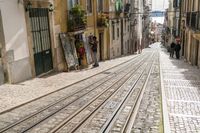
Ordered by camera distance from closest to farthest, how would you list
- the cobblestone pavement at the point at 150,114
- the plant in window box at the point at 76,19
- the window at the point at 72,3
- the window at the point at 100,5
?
1. the cobblestone pavement at the point at 150,114
2. the plant in window box at the point at 76,19
3. the window at the point at 72,3
4. the window at the point at 100,5

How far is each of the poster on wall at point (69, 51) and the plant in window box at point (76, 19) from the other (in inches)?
33.0

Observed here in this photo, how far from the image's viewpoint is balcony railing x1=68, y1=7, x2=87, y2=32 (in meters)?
16.7

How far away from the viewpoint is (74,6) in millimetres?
17219

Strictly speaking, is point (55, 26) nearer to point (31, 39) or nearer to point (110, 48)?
point (31, 39)

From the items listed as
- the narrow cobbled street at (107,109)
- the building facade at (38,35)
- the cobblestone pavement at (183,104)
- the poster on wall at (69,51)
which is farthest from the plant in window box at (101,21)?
the narrow cobbled street at (107,109)

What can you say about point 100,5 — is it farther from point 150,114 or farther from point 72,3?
point 150,114

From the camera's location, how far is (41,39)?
14.0m

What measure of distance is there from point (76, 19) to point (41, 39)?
3825 mm

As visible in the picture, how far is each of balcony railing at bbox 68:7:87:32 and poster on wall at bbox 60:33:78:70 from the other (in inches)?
31.8

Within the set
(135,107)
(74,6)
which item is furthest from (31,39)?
(135,107)

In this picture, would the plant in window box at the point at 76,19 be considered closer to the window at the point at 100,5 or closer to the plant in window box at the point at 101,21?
the plant in window box at the point at 101,21

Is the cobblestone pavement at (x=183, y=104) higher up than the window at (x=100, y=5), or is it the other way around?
the window at (x=100, y=5)

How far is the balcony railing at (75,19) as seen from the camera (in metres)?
16.7

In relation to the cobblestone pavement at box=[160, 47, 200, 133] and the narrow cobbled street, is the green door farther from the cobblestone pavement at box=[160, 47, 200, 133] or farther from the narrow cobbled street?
the cobblestone pavement at box=[160, 47, 200, 133]
